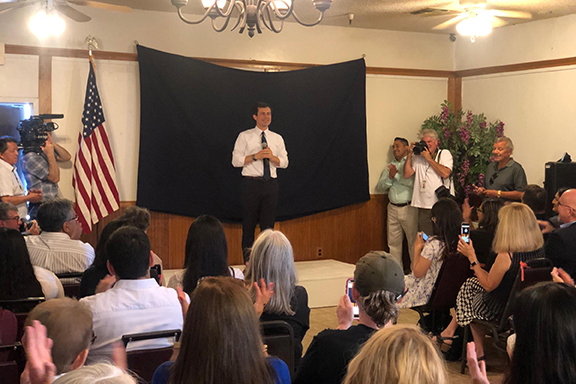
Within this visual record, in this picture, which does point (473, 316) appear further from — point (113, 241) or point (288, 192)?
point (288, 192)

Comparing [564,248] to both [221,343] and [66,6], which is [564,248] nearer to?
[221,343]

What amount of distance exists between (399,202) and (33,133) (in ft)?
13.9

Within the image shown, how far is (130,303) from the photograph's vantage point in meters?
2.56

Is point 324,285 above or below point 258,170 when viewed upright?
below

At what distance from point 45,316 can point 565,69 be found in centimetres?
656

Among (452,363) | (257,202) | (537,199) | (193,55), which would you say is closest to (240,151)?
(257,202)

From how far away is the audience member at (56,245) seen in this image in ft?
12.9

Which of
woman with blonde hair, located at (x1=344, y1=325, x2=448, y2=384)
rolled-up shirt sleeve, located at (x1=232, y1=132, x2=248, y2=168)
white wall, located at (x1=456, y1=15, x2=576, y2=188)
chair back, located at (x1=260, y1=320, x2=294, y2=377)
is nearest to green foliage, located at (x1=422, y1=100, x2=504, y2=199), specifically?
white wall, located at (x1=456, y1=15, x2=576, y2=188)

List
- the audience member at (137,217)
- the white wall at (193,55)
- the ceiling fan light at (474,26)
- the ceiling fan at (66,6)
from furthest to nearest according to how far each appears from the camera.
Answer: the white wall at (193,55), the ceiling fan light at (474,26), the ceiling fan at (66,6), the audience member at (137,217)

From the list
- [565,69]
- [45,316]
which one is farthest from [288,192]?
[45,316]

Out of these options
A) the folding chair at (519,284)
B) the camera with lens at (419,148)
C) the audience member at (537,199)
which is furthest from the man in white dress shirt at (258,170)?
the folding chair at (519,284)

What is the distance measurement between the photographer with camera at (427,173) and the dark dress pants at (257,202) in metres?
1.88

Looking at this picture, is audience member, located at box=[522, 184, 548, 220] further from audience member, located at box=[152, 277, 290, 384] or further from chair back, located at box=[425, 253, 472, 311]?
audience member, located at box=[152, 277, 290, 384]

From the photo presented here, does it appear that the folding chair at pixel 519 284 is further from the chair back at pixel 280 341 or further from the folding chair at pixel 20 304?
the folding chair at pixel 20 304
